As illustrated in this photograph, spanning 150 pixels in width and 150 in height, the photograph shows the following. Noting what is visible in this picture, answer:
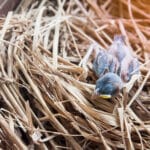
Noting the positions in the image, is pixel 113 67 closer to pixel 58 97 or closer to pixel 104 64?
pixel 104 64

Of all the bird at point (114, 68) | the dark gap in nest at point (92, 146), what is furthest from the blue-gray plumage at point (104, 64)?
the dark gap in nest at point (92, 146)

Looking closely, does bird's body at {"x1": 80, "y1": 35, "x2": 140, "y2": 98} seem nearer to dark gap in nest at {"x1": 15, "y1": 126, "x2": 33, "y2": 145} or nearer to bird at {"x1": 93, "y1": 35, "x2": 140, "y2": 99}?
bird at {"x1": 93, "y1": 35, "x2": 140, "y2": 99}

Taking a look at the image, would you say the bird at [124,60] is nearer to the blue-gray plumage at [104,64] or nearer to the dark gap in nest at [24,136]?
the blue-gray plumage at [104,64]

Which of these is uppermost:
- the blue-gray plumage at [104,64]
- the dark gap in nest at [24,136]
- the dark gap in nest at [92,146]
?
the blue-gray plumage at [104,64]

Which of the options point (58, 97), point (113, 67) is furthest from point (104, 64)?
point (58, 97)

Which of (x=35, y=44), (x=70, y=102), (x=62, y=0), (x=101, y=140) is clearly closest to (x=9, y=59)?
(x=35, y=44)

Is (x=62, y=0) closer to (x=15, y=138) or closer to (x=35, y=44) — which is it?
(x=35, y=44)
